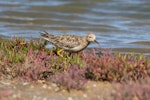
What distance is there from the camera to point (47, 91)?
360 inches

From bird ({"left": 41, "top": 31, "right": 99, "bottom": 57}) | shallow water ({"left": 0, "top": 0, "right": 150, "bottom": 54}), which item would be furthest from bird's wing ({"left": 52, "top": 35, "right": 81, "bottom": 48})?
shallow water ({"left": 0, "top": 0, "right": 150, "bottom": 54})

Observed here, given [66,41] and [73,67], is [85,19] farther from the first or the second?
[73,67]

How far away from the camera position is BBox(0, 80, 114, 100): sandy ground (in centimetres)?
871

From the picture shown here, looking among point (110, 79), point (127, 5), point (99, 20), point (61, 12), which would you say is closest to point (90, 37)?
point (110, 79)

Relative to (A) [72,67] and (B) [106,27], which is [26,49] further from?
(B) [106,27]

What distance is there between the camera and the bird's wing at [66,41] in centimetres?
1164

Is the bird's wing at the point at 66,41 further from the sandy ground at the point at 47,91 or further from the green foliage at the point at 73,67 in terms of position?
the sandy ground at the point at 47,91

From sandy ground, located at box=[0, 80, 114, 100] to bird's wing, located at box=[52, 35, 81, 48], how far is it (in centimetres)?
218

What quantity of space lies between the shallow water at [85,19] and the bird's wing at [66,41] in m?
3.93

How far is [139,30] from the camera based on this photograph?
19.3 metres

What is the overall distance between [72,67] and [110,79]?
29.0 inches

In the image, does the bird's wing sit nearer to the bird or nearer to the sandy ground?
the bird

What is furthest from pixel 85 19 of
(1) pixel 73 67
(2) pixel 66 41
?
(1) pixel 73 67

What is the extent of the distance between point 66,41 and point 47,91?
2.70 metres
